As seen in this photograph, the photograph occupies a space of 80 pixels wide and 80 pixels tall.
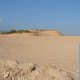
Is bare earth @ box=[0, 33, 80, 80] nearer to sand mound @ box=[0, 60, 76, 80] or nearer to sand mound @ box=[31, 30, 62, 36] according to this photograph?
sand mound @ box=[0, 60, 76, 80]

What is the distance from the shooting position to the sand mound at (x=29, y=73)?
8.01 metres

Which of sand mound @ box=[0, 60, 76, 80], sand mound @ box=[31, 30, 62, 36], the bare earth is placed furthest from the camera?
sand mound @ box=[31, 30, 62, 36]

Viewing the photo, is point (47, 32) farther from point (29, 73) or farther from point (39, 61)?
point (29, 73)

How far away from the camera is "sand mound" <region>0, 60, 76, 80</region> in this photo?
801 centimetres

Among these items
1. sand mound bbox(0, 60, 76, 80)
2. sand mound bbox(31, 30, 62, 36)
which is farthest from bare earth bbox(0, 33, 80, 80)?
sand mound bbox(31, 30, 62, 36)

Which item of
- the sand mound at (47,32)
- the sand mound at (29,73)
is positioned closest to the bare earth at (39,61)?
the sand mound at (29,73)

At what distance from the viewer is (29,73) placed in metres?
8.27

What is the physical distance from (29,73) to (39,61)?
187 cm

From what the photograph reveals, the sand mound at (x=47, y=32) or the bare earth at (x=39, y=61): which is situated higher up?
the sand mound at (x=47, y=32)

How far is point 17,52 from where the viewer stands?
38.5 feet

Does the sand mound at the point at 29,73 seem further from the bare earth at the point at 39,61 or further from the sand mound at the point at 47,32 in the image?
the sand mound at the point at 47,32

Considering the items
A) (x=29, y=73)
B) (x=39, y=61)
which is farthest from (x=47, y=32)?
A: (x=29, y=73)

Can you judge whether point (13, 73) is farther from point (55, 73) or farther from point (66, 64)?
point (66, 64)

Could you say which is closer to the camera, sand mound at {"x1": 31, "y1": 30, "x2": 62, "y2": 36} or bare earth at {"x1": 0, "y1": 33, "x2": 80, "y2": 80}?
bare earth at {"x1": 0, "y1": 33, "x2": 80, "y2": 80}
